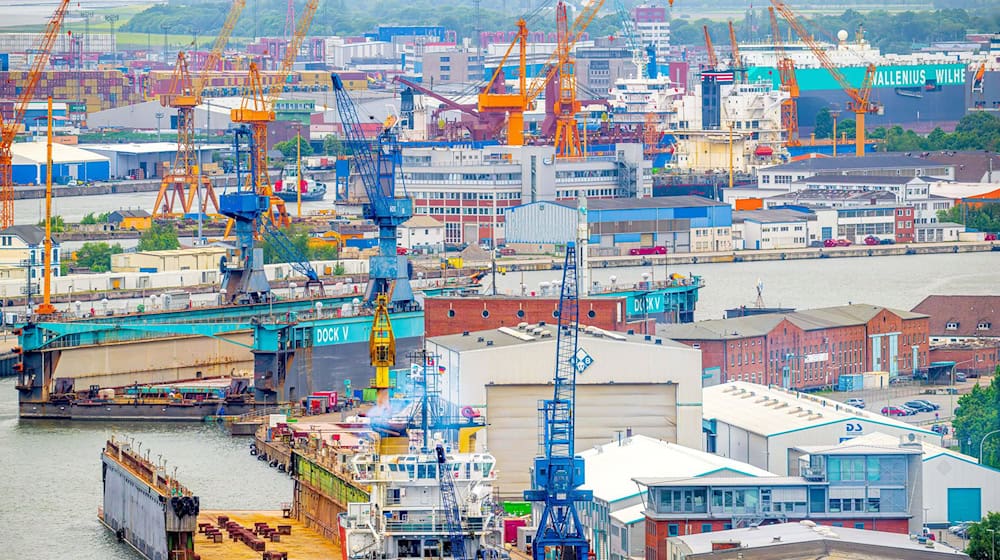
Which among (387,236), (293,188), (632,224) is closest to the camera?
(387,236)

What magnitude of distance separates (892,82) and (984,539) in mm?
51272

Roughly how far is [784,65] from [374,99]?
12938mm

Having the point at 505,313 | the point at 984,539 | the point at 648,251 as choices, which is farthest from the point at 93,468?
the point at 648,251

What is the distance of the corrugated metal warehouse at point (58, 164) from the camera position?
56250 millimetres

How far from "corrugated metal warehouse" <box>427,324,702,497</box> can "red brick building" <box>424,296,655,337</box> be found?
3547 mm

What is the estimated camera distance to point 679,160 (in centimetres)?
5878

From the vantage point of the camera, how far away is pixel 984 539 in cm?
1681

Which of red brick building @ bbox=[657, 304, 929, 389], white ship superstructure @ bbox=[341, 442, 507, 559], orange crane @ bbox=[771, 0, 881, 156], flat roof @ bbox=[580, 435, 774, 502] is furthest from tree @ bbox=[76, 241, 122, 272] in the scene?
white ship superstructure @ bbox=[341, 442, 507, 559]

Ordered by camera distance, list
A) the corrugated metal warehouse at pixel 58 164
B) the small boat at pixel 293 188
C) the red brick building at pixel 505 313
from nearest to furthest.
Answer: the red brick building at pixel 505 313 < the small boat at pixel 293 188 < the corrugated metal warehouse at pixel 58 164

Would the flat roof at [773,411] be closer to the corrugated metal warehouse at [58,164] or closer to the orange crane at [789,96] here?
the corrugated metal warehouse at [58,164]

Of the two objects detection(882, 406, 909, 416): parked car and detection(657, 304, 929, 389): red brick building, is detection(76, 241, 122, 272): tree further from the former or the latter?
detection(882, 406, 909, 416): parked car

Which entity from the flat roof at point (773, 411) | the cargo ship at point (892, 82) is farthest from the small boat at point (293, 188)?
the flat roof at point (773, 411)

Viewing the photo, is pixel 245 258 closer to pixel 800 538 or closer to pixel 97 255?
pixel 97 255

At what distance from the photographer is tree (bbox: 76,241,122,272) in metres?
39.9
